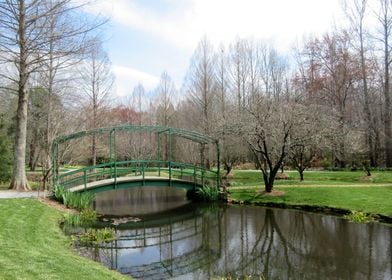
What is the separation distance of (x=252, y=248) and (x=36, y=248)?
6.00 meters

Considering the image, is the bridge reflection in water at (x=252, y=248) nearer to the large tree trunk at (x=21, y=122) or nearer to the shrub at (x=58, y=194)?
the shrub at (x=58, y=194)

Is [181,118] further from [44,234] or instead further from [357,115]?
[44,234]

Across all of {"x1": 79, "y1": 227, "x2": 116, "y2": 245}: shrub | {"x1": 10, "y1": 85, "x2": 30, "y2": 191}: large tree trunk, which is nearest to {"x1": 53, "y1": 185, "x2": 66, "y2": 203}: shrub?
{"x1": 10, "y1": 85, "x2": 30, "y2": 191}: large tree trunk

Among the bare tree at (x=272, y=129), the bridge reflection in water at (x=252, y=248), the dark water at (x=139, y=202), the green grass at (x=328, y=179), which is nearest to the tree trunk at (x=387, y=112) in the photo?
the green grass at (x=328, y=179)

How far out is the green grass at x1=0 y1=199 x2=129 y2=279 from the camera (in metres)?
6.80

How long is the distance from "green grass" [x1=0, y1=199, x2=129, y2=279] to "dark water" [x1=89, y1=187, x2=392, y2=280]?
1.31 m

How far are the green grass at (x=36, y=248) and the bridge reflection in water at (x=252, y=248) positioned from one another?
132 centimetres

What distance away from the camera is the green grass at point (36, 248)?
6.80 metres

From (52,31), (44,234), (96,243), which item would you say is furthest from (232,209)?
(52,31)

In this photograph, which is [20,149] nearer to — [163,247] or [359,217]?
[163,247]

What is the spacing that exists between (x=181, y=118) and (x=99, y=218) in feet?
88.6

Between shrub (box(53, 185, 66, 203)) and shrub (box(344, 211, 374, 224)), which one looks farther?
shrub (box(53, 185, 66, 203))

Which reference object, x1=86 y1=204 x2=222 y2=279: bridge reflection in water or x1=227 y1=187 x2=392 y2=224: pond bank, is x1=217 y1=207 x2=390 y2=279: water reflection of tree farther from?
x1=227 y1=187 x2=392 y2=224: pond bank

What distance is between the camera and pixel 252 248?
11.5 metres
